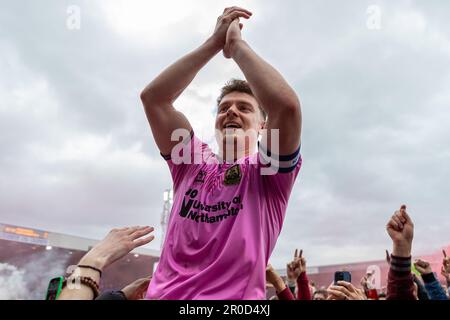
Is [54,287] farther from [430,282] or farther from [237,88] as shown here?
[430,282]

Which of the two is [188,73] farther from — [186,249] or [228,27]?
[186,249]

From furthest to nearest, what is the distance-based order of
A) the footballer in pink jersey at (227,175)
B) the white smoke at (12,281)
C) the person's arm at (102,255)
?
the white smoke at (12,281)
the footballer in pink jersey at (227,175)
the person's arm at (102,255)

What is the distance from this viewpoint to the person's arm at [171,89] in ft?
5.65

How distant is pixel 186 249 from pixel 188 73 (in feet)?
2.73

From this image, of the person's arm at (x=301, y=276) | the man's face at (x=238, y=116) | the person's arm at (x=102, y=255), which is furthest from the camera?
the person's arm at (x=301, y=276)

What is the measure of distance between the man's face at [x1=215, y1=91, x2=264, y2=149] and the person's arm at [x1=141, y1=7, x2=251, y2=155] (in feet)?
0.63

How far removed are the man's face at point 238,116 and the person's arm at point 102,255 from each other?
71cm

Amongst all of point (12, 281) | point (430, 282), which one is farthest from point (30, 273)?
point (430, 282)

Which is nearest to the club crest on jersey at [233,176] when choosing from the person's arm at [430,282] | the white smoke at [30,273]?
Result: the person's arm at [430,282]

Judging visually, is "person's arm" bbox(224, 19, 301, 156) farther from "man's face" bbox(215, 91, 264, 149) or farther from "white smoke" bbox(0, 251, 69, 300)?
"white smoke" bbox(0, 251, 69, 300)

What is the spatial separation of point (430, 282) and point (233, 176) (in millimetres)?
2374

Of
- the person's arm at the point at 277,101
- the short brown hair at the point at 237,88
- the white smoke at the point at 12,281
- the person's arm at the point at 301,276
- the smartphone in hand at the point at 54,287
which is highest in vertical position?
the white smoke at the point at 12,281

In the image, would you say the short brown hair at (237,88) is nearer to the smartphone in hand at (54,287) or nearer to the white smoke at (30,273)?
the smartphone in hand at (54,287)
